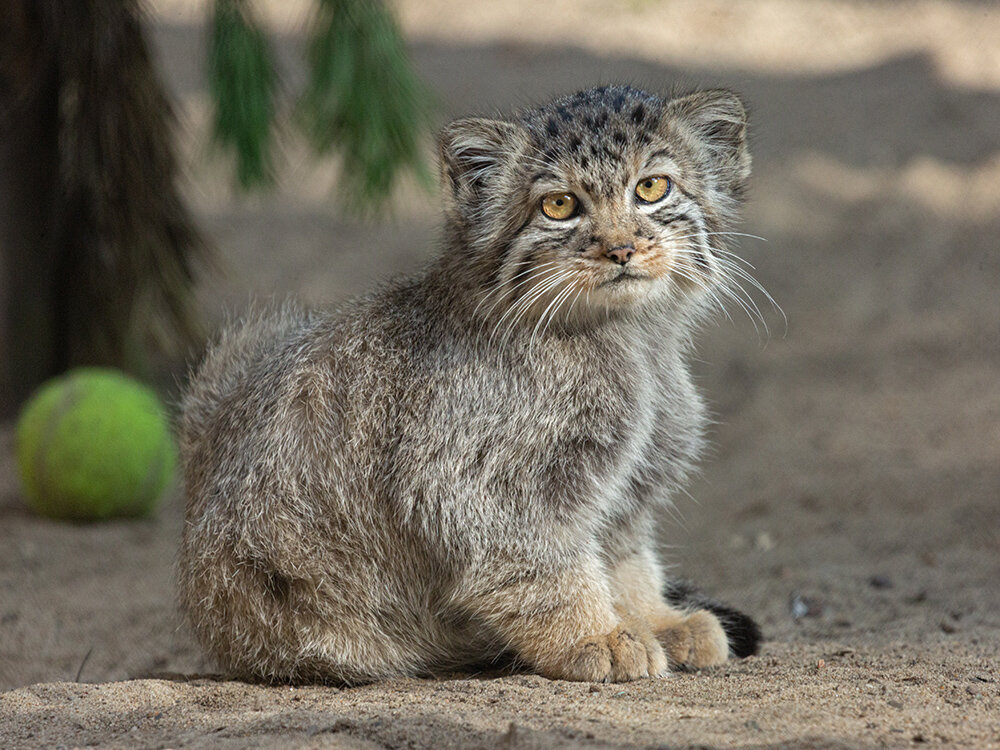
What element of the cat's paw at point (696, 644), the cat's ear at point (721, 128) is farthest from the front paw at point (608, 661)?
the cat's ear at point (721, 128)

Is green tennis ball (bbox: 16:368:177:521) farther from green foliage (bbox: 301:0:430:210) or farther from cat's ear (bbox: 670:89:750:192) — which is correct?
cat's ear (bbox: 670:89:750:192)

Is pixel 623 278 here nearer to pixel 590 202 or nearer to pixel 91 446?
pixel 590 202

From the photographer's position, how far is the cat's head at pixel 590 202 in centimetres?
384

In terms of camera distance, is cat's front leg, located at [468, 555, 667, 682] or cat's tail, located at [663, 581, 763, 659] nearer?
cat's front leg, located at [468, 555, 667, 682]

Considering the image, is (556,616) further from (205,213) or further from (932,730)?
(205,213)

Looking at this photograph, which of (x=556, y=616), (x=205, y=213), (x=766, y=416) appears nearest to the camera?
(x=556, y=616)

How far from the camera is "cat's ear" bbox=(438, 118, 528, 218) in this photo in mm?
4086

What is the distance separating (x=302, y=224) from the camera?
10.4m

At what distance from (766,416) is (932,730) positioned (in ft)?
15.9

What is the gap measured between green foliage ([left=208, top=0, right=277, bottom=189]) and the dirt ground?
1199 mm

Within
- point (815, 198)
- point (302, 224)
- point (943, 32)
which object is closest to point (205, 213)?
point (302, 224)

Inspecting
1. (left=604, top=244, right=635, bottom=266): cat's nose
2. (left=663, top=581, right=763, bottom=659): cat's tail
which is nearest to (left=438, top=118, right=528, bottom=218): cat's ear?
(left=604, top=244, right=635, bottom=266): cat's nose

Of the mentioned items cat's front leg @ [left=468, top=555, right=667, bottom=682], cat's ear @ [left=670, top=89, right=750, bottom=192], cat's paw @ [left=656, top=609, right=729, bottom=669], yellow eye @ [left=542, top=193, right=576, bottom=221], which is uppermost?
cat's ear @ [left=670, top=89, right=750, bottom=192]

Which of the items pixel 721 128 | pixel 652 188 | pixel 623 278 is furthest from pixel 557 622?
pixel 721 128
